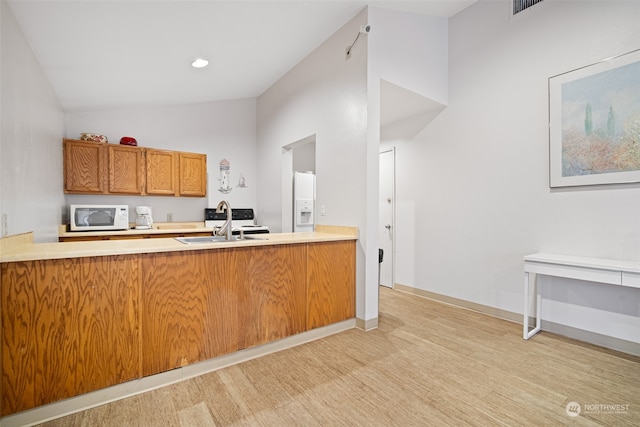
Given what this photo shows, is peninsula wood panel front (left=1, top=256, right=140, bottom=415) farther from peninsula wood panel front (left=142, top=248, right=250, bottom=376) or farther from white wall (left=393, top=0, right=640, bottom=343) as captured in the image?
white wall (left=393, top=0, right=640, bottom=343)

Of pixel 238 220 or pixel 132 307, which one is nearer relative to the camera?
pixel 132 307

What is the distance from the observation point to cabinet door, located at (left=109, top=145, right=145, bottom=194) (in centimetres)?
390

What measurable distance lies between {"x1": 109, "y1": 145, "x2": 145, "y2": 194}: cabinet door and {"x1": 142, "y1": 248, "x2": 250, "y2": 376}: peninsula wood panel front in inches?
106

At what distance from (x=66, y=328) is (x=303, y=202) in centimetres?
328

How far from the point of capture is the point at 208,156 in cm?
491

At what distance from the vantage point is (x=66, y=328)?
164 cm

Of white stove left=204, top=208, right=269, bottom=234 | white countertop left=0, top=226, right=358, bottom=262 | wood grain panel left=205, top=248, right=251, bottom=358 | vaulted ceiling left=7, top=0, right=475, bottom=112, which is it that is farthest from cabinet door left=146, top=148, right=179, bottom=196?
wood grain panel left=205, top=248, right=251, bottom=358

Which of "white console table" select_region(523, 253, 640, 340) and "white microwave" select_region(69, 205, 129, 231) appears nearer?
"white console table" select_region(523, 253, 640, 340)

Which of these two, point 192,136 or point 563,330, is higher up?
point 192,136

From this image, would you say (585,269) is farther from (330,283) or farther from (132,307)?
(132,307)

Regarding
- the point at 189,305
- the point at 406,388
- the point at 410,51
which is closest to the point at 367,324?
the point at 406,388

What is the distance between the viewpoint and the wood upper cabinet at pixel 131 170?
3682mm

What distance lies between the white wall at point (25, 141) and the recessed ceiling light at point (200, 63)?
131 cm

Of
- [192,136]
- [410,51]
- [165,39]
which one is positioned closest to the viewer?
[165,39]
